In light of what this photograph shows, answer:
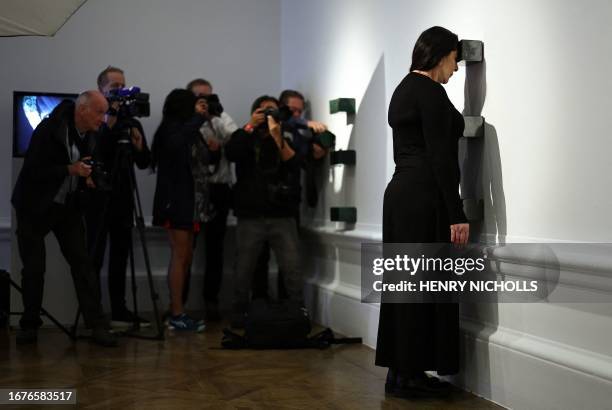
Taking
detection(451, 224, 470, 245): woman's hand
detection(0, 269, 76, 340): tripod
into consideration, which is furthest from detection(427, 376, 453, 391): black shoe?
detection(0, 269, 76, 340): tripod

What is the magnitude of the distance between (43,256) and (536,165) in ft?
9.59

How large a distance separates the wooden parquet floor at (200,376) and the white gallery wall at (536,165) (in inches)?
11.0

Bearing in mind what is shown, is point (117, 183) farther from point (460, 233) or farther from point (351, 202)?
point (460, 233)

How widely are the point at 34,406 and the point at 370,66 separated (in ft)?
8.89

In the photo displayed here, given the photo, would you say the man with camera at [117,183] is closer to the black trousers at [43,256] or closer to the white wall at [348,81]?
the black trousers at [43,256]

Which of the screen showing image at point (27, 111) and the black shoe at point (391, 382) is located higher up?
the screen showing image at point (27, 111)

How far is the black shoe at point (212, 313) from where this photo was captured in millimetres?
6227

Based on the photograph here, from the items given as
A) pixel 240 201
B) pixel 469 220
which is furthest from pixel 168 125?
pixel 469 220

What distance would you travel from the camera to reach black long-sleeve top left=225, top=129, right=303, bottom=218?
5637 millimetres

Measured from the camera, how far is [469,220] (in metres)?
3.91

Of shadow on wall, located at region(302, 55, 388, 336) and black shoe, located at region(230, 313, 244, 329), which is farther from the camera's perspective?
black shoe, located at region(230, 313, 244, 329)

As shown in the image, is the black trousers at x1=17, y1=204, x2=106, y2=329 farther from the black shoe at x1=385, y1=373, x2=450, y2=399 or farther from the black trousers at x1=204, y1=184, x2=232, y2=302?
the black shoe at x1=385, y1=373, x2=450, y2=399

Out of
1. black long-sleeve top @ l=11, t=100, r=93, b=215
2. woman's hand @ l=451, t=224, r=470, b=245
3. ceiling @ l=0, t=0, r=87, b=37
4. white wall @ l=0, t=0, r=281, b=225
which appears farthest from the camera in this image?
white wall @ l=0, t=0, r=281, b=225

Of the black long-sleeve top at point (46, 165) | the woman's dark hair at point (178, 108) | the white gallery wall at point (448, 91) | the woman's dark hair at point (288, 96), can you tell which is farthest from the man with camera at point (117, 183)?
the woman's dark hair at point (288, 96)
